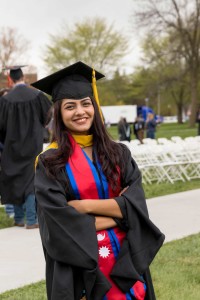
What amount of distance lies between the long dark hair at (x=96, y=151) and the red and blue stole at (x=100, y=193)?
0.04m

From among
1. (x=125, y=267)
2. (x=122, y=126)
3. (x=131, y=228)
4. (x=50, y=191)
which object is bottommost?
(x=122, y=126)

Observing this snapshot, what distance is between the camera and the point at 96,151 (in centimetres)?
279

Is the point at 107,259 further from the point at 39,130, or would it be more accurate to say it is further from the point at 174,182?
the point at 174,182

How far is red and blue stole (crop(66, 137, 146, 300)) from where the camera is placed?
2650 mm

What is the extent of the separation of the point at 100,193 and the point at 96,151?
0.23 m

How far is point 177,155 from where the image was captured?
13.5m

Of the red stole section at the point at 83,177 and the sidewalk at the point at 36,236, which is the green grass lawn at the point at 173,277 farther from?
the red stole section at the point at 83,177

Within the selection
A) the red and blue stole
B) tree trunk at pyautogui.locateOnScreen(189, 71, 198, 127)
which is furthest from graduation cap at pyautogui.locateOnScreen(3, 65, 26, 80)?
tree trunk at pyautogui.locateOnScreen(189, 71, 198, 127)

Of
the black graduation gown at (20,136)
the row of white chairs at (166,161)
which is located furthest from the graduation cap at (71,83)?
the row of white chairs at (166,161)

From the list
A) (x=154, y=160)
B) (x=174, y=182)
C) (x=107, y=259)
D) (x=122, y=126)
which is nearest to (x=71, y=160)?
(x=107, y=259)

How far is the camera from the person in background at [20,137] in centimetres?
671

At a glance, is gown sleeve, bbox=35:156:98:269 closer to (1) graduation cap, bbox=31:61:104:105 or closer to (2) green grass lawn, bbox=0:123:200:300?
(1) graduation cap, bbox=31:61:104:105

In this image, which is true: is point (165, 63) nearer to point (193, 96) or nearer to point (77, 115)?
point (193, 96)

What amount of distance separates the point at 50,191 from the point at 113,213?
33cm
